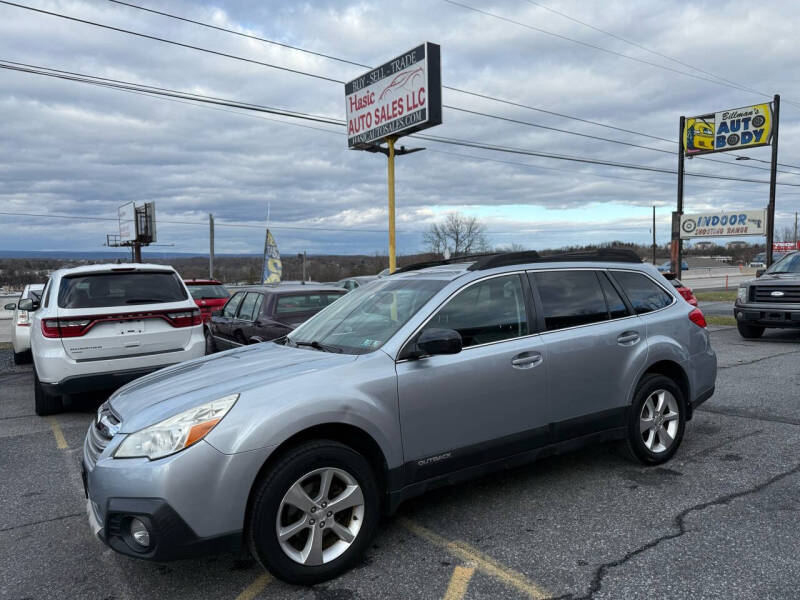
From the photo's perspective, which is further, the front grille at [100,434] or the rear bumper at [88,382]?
the rear bumper at [88,382]

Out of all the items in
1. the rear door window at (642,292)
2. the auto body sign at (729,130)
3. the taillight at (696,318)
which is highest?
the auto body sign at (729,130)

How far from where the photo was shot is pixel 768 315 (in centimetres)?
1147

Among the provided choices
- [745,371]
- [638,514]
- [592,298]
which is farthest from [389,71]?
[638,514]

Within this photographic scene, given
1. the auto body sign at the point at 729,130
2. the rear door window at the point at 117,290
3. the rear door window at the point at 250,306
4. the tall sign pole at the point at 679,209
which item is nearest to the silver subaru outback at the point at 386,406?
the rear door window at the point at 117,290

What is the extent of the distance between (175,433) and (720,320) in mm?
16852

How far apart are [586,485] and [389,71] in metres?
7.40

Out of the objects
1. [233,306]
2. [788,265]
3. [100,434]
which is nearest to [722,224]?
[788,265]

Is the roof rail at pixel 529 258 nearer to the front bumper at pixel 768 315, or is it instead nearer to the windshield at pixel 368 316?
the windshield at pixel 368 316

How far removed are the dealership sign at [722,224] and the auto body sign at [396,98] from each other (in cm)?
2229

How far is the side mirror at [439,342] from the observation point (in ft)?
A: 10.9

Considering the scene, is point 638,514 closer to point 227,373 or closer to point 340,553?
point 340,553

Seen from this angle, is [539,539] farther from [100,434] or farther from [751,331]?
[751,331]

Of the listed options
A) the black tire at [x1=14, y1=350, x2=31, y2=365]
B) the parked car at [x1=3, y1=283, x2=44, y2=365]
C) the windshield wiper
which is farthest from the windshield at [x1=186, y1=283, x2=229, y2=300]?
the windshield wiper

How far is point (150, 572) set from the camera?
3221 mm
